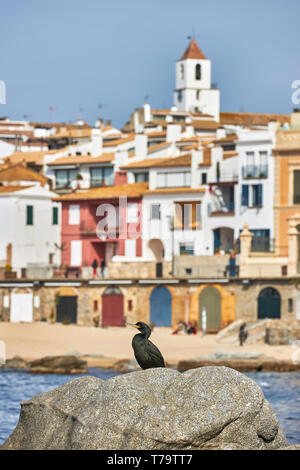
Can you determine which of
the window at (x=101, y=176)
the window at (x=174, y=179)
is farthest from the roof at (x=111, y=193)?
the window at (x=101, y=176)

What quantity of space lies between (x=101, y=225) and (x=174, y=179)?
19.6 ft

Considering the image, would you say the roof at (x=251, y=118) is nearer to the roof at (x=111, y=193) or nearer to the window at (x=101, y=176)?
the window at (x=101, y=176)

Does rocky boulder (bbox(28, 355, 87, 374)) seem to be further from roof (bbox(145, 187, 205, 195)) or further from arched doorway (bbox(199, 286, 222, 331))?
roof (bbox(145, 187, 205, 195))

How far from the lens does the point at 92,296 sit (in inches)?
3059

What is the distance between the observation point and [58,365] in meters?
63.2

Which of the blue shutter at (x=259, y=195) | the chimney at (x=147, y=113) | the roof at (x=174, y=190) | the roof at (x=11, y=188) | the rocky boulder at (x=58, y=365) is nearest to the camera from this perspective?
the rocky boulder at (x=58, y=365)

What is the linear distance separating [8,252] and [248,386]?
213ft

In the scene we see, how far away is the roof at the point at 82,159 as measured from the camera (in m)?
93.9

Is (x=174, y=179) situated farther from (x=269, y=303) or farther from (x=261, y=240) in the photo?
(x=269, y=303)

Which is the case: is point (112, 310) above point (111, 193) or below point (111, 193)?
below

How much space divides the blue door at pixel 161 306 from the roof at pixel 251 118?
158 feet

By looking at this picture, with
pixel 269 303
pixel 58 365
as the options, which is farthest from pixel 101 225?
pixel 58 365

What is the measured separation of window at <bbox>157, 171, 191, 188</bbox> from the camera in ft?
280
